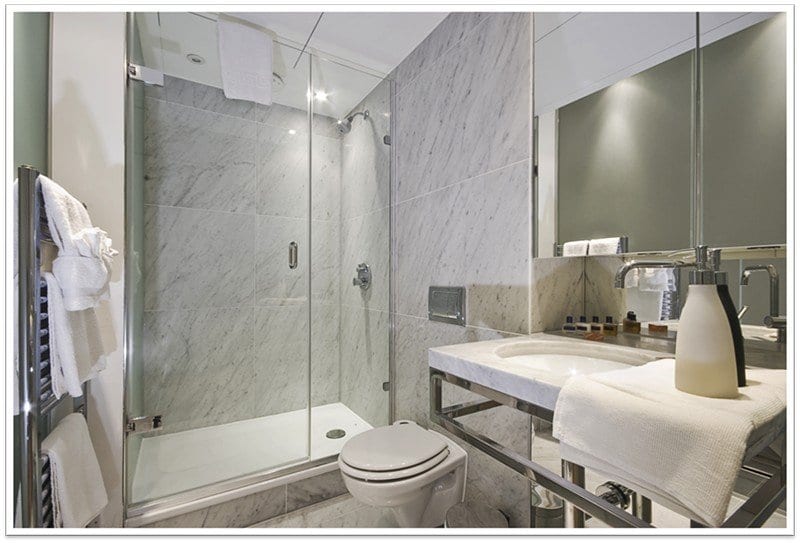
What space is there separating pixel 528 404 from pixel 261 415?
1.66m

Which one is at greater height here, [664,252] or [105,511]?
[664,252]

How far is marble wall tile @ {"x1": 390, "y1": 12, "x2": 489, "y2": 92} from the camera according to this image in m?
1.42

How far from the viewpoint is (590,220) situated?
41.4 inches

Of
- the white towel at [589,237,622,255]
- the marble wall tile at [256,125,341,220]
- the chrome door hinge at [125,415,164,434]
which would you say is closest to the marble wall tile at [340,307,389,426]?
the marble wall tile at [256,125,341,220]

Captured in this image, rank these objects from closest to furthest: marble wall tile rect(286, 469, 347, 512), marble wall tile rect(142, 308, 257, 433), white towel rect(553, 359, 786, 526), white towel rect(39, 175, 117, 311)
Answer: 1. white towel rect(553, 359, 786, 526)
2. white towel rect(39, 175, 117, 311)
3. marble wall tile rect(286, 469, 347, 512)
4. marble wall tile rect(142, 308, 257, 433)

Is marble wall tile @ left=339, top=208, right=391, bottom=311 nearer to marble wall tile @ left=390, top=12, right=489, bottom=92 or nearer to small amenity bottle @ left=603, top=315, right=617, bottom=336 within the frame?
marble wall tile @ left=390, top=12, right=489, bottom=92

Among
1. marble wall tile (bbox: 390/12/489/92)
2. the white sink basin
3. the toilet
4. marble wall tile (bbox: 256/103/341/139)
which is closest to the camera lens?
the white sink basin

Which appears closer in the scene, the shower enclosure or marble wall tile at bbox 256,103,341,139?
the shower enclosure

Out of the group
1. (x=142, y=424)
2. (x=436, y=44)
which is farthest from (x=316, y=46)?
(x=142, y=424)

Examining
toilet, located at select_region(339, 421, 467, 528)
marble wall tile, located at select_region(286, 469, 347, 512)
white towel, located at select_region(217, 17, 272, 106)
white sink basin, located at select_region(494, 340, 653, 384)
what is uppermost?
white towel, located at select_region(217, 17, 272, 106)

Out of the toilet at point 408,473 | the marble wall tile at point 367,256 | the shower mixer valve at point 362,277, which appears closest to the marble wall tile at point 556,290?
the toilet at point 408,473

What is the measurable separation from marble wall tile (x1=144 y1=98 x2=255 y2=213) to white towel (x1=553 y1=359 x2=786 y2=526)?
1.76 metres

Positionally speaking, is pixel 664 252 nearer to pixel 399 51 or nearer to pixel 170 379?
pixel 399 51
